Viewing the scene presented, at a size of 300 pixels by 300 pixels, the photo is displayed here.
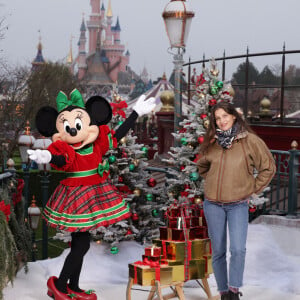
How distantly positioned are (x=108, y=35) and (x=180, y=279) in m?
153

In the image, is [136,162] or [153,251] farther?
[136,162]

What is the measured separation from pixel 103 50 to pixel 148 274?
5429 inches

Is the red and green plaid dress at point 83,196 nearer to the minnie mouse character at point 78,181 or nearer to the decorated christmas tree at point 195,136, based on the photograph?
the minnie mouse character at point 78,181

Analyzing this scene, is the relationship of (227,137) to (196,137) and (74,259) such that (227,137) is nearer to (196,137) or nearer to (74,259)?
(74,259)

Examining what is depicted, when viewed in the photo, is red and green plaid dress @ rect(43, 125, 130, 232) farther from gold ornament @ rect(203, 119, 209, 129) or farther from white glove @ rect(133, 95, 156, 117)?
gold ornament @ rect(203, 119, 209, 129)

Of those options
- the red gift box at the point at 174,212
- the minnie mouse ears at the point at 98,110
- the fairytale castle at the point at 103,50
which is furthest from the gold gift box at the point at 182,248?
the fairytale castle at the point at 103,50

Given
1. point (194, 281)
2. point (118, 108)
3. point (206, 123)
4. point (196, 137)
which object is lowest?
point (194, 281)

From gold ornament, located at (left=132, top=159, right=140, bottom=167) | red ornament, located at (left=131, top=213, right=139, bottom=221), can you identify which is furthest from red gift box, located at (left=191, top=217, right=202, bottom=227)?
gold ornament, located at (left=132, top=159, right=140, bottom=167)

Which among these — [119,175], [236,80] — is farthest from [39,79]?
[119,175]

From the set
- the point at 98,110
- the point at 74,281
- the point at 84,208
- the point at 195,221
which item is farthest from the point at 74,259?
the point at 98,110

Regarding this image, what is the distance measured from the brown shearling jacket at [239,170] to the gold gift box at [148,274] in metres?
0.81

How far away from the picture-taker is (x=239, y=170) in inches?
203

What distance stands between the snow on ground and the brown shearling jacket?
145 cm

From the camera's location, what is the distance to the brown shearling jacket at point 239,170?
5141mm
